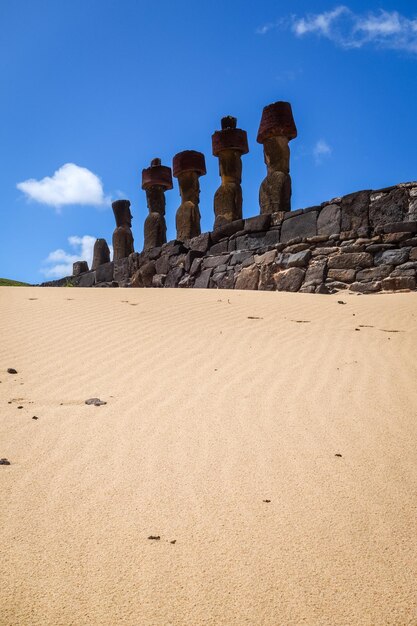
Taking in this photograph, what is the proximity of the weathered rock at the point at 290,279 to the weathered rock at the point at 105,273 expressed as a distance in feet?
22.2

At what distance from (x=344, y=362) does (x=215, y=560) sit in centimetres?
275

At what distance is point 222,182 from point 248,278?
2.84 m

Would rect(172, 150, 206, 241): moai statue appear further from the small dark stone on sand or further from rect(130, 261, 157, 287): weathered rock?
the small dark stone on sand

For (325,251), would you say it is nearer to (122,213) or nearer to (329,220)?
(329,220)

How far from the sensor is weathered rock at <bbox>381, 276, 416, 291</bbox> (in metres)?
7.58

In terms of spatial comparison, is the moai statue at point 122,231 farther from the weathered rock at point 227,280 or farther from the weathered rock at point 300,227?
the weathered rock at point 300,227

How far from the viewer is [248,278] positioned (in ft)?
32.4

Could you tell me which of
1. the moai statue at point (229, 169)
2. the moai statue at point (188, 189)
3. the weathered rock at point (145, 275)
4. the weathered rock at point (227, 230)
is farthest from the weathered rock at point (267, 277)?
the weathered rock at point (145, 275)

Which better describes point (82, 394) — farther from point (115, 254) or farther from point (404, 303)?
point (115, 254)

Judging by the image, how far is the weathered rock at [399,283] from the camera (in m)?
7.58

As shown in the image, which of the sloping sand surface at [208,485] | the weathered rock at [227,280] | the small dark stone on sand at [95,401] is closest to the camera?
the sloping sand surface at [208,485]

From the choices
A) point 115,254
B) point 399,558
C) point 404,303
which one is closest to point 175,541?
point 399,558

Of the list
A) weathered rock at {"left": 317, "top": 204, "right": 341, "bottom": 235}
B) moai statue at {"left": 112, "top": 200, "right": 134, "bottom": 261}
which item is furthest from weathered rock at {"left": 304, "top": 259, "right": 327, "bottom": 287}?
moai statue at {"left": 112, "top": 200, "right": 134, "bottom": 261}

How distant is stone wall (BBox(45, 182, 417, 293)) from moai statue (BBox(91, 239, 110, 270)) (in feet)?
13.6
